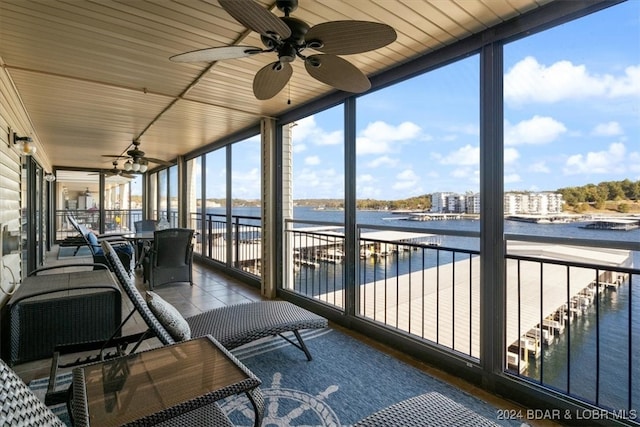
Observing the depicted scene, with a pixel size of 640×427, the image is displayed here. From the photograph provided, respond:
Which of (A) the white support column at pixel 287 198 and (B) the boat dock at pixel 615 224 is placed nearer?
(B) the boat dock at pixel 615 224

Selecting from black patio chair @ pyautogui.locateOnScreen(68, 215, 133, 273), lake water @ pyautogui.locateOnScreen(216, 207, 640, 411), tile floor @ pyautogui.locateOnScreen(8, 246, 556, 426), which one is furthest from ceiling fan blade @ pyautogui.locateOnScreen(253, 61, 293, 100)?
black patio chair @ pyautogui.locateOnScreen(68, 215, 133, 273)

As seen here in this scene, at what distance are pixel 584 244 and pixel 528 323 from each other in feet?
12.7

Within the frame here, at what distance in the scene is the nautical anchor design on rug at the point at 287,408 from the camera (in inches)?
78.0

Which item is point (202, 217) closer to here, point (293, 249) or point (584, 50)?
point (293, 249)

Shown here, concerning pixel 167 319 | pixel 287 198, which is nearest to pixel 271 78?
pixel 167 319

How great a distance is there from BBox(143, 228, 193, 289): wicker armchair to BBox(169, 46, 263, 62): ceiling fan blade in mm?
3499

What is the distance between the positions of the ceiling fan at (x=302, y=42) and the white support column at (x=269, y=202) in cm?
246

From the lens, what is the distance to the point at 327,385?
2.36 m

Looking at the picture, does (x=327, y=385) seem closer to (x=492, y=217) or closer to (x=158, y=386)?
(x=158, y=386)

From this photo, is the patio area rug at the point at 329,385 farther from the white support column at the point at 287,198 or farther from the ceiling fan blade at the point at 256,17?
the ceiling fan blade at the point at 256,17

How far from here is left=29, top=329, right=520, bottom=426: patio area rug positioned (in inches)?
80.6

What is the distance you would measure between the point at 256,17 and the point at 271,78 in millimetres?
756

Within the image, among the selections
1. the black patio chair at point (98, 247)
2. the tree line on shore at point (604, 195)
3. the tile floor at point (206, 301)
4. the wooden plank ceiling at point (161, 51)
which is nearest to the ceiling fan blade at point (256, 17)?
the wooden plank ceiling at point (161, 51)

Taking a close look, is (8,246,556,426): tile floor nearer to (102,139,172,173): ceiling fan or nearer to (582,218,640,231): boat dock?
(582,218,640,231): boat dock
